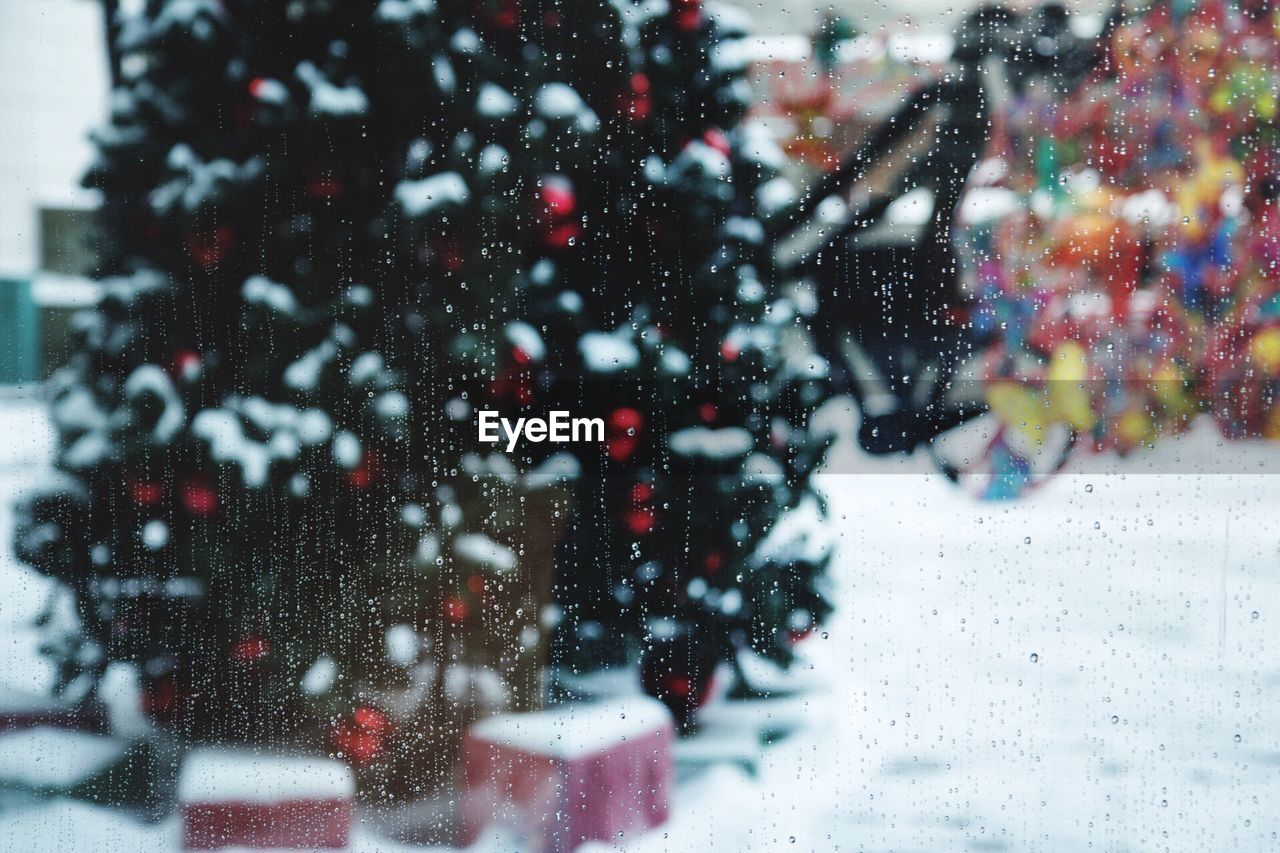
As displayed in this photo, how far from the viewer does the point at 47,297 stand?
1.76 metres

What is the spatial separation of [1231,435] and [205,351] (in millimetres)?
1855

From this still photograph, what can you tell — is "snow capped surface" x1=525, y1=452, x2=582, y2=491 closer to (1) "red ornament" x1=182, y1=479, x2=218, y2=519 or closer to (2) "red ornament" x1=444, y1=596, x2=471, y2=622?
(2) "red ornament" x1=444, y1=596, x2=471, y2=622

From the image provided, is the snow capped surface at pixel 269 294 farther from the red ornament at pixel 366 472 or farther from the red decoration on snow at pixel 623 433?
the red decoration on snow at pixel 623 433

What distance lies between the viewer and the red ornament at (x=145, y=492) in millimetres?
1771

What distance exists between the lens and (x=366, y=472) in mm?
1764

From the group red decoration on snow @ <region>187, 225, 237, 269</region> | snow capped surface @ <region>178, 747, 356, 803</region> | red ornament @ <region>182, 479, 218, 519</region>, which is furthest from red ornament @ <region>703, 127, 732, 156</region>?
snow capped surface @ <region>178, 747, 356, 803</region>

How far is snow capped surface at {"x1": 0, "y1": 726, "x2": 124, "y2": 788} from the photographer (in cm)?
182

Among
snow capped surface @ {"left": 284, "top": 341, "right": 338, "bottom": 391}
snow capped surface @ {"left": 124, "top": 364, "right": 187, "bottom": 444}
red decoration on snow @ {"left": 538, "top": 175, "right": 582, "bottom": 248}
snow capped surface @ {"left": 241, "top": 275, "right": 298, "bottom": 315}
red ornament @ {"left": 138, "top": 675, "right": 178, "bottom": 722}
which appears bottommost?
red ornament @ {"left": 138, "top": 675, "right": 178, "bottom": 722}

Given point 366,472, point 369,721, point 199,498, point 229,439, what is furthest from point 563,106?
point 369,721

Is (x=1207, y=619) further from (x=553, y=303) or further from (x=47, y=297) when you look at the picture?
(x=47, y=297)

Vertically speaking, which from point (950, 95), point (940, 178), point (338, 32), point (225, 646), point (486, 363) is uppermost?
point (338, 32)

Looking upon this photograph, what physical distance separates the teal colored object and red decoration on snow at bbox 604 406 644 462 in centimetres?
106

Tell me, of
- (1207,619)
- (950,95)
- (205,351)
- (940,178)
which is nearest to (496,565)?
(205,351)

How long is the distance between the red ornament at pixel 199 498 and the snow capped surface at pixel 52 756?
472mm
